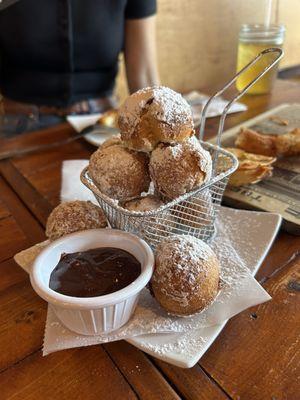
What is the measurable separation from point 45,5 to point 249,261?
120cm

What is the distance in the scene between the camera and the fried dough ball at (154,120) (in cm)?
56

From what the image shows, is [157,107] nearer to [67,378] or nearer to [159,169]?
[159,169]

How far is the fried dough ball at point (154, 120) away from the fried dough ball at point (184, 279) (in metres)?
0.16

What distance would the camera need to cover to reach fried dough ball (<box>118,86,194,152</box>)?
56 centimetres

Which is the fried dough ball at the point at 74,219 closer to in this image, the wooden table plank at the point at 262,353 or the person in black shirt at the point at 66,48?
the wooden table plank at the point at 262,353

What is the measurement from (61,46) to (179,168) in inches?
43.1

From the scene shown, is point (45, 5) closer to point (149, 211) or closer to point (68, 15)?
point (68, 15)

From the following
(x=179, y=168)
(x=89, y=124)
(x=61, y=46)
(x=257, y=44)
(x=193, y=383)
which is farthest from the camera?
(x=61, y=46)

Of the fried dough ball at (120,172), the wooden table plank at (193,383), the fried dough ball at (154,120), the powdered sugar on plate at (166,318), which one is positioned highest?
the fried dough ball at (154,120)

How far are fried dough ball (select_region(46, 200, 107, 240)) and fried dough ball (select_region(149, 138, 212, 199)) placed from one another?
0.11 m

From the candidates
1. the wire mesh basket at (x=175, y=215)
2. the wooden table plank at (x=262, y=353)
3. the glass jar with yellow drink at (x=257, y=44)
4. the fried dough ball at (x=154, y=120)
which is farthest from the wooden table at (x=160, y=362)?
the glass jar with yellow drink at (x=257, y=44)

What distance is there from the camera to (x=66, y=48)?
56.1 inches

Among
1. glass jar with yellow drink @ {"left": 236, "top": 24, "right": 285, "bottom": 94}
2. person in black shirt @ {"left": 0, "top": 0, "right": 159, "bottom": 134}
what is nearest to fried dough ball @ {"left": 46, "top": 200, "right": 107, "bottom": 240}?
person in black shirt @ {"left": 0, "top": 0, "right": 159, "bottom": 134}

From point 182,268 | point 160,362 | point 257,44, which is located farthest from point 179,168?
point 257,44
